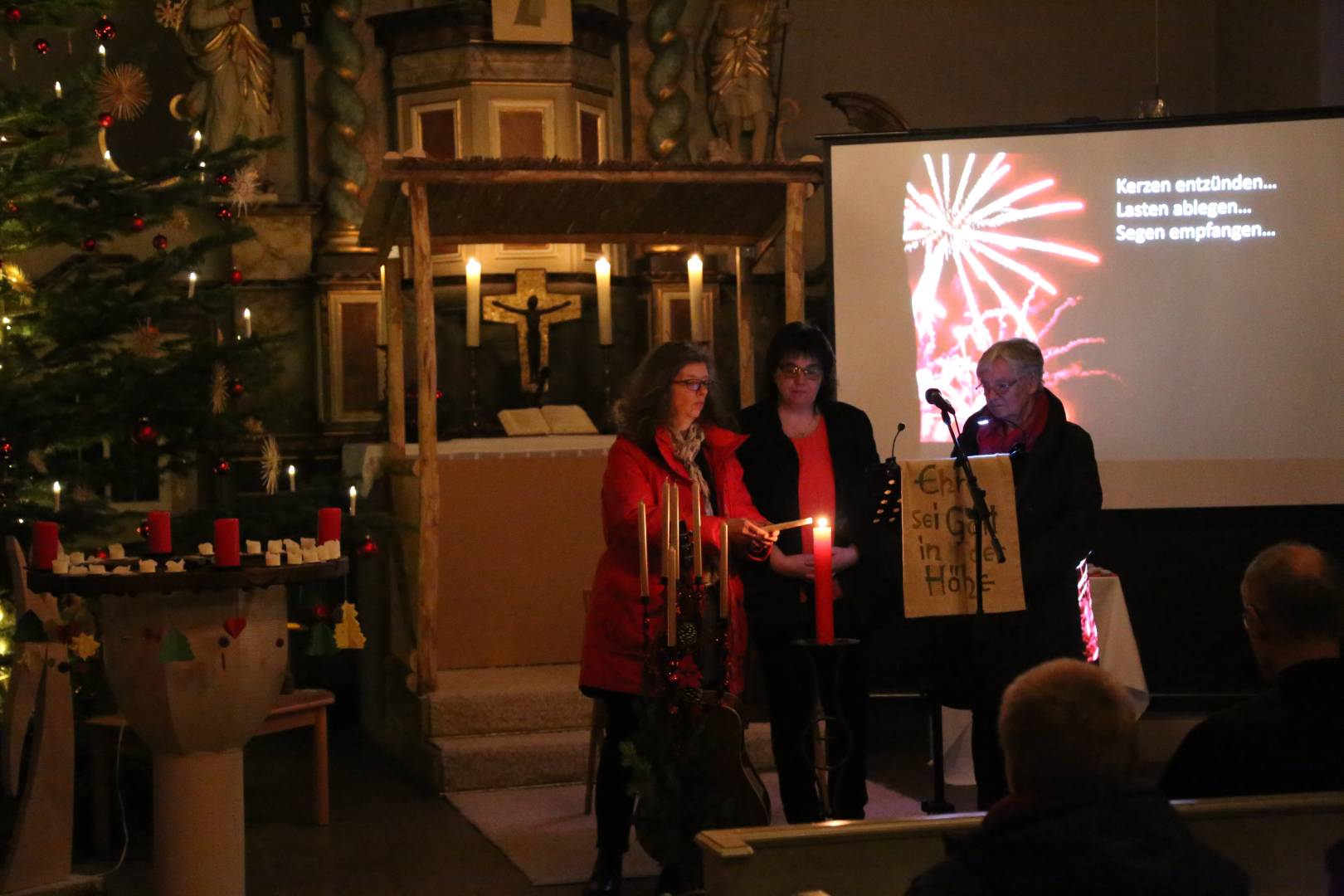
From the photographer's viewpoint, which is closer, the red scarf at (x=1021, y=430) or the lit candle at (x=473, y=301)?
the red scarf at (x=1021, y=430)

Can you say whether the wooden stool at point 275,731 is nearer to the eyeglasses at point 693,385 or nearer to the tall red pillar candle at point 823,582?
the eyeglasses at point 693,385

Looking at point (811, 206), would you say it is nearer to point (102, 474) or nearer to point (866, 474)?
point (102, 474)

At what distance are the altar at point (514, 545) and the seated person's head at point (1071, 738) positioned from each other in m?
4.45

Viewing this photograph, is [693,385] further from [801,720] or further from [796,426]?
[801,720]

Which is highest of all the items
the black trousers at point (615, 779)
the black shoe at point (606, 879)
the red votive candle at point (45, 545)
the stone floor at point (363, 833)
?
the red votive candle at point (45, 545)

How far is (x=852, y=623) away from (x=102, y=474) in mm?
2797

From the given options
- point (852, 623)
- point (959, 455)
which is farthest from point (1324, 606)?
point (852, 623)

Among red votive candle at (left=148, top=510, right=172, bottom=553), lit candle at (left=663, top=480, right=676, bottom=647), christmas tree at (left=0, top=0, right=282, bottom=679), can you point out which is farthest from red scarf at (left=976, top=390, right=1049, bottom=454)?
christmas tree at (left=0, top=0, right=282, bottom=679)

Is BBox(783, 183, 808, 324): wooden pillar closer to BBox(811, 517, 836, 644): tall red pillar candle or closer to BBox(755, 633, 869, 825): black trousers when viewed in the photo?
BBox(755, 633, 869, 825): black trousers

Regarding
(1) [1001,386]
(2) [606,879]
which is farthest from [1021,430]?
(2) [606,879]

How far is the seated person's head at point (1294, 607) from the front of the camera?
7.64ft

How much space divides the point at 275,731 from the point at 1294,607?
3.65 meters

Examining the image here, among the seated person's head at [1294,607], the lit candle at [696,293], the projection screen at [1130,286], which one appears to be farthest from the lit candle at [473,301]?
the seated person's head at [1294,607]

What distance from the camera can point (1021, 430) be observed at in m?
3.91
